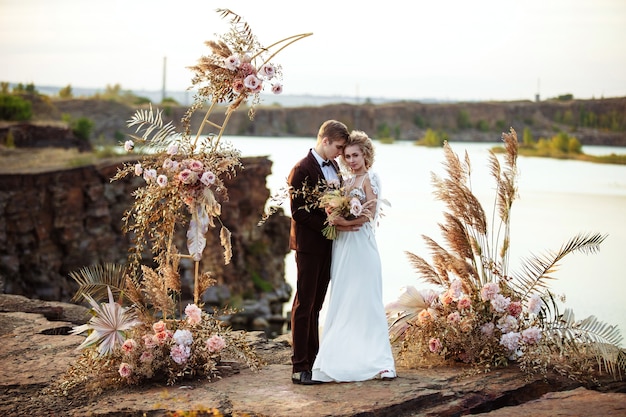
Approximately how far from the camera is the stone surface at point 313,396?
600cm

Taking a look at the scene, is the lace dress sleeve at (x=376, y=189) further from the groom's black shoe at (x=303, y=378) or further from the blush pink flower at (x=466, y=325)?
the groom's black shoe at (x=303, y=378)

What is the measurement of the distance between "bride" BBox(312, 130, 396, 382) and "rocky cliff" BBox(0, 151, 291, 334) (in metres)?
17.4

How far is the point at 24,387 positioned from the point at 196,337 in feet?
4.56

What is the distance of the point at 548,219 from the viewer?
3459cm

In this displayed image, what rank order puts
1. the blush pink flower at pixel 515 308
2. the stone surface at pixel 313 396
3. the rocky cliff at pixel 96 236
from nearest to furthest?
the stone surface at pixel 313 396 < the blush pink flower at pixel 515 308 < the rocky cliff at pixel 96 236

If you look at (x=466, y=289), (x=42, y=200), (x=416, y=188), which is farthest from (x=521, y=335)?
(x=416, y=188)

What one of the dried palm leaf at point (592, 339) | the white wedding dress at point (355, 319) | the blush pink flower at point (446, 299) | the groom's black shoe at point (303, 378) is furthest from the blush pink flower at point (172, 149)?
the dried palm leaf at point (592, 339)

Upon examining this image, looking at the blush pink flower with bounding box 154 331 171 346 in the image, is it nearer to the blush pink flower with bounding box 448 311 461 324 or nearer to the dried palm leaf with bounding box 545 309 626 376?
the blush pink flower with bounding box 448 311 461 324

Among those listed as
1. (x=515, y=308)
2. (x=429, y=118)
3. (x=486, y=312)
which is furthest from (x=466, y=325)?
(x=429, y=118)

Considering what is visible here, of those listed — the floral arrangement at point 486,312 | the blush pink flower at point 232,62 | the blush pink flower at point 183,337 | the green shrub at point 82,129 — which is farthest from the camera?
the green shrub at point 82,129

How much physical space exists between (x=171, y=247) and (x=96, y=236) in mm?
22332

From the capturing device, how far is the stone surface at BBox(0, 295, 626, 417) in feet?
19.7

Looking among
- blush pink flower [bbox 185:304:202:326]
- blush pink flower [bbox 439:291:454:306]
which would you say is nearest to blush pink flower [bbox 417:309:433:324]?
blush pink flower [bbox 439:291:454:306]

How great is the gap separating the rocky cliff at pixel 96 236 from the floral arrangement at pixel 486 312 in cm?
1668
